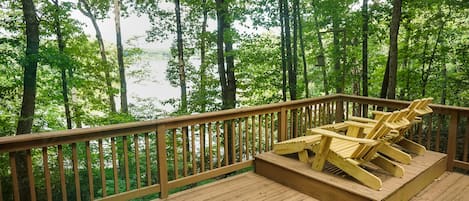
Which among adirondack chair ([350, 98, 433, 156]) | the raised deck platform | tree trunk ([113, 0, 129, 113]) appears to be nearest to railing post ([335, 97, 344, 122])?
adirondack chair ([350, 98, 433, 156])

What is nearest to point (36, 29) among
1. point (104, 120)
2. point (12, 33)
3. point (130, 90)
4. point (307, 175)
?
point (12, 33)

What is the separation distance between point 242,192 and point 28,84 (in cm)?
543

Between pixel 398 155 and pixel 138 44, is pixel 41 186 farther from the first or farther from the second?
pixel 398 155

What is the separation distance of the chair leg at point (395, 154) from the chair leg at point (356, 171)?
31.1 inches

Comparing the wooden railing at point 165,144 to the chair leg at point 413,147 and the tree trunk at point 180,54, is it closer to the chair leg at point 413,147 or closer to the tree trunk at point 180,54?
the chair leg at point 413,147

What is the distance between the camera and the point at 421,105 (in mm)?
3705

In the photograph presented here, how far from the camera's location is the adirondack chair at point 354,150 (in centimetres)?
298

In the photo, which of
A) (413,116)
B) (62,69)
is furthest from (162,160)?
(62,69)

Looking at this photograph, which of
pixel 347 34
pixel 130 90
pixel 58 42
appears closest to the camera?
pixel 58 42

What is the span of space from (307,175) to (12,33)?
656 centimetres

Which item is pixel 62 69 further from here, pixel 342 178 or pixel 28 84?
pixel 342 178

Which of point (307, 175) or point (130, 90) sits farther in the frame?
point (130, 90)

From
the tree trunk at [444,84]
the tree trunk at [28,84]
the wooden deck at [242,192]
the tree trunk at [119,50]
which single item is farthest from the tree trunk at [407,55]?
the tree trunk at [28,84]

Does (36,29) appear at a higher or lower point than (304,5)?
lower
